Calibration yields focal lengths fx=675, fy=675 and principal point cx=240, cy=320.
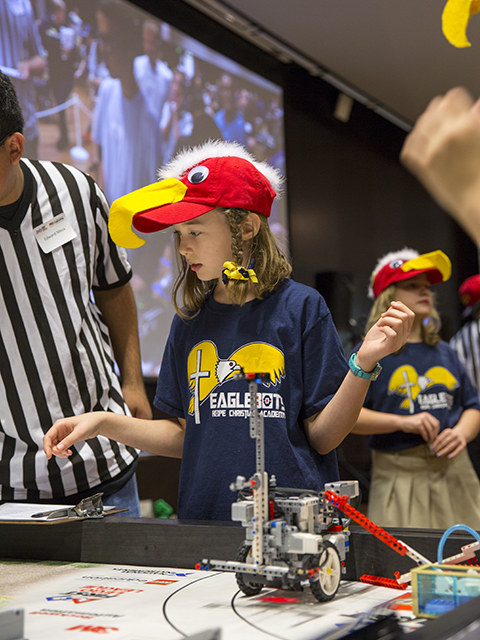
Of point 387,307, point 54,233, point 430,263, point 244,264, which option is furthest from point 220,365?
point 430,263

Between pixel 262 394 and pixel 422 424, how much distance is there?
1.32 m

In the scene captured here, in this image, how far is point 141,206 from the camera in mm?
1244

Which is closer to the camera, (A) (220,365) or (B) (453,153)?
(B) (453,153)

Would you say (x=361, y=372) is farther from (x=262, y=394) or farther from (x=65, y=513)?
(x=65, y=513)

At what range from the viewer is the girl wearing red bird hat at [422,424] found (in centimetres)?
245

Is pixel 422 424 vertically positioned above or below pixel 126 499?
above

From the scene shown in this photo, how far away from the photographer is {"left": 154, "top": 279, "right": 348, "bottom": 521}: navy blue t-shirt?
3.92 ft

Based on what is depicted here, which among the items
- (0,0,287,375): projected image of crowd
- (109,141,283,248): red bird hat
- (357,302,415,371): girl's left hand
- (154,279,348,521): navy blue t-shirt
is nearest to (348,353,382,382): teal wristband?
(357,302,415,371): girl's left hand

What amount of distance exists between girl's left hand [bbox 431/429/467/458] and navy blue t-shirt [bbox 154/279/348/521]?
1175 millimetres

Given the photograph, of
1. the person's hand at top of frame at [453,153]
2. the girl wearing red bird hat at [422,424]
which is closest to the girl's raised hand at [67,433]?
the person's hand at top of frame at [453,153]

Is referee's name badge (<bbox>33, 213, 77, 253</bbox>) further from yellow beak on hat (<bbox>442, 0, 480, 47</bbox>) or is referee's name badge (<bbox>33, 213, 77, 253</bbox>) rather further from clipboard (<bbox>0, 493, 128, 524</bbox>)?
yellow beak on hat (<bbox>442, 0, 480, 47</bbox>)

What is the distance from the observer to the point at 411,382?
2.54m

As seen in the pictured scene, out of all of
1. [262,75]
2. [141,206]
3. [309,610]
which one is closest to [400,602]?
[309,610]

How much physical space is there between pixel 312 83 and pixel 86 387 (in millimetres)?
4519
